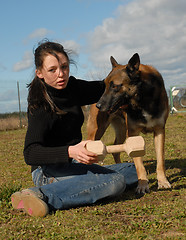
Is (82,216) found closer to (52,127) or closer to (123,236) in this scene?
(123,236)

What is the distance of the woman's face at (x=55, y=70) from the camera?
9.52ft

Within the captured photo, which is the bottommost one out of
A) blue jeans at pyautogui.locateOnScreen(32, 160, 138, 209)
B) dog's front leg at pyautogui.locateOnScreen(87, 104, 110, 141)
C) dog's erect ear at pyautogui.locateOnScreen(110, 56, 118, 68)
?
blue jeans at pyautogui.locateOnScreen(32, 160, 138, 209)

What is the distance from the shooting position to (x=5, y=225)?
99.5 inches

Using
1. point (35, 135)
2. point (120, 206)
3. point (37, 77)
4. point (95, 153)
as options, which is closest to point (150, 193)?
point (120, 206)

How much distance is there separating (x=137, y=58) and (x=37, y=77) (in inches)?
61.8

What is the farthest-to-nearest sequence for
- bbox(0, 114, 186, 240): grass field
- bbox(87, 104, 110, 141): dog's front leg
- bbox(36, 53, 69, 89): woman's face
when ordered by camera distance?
bbox(87, 104, 110, 141): dog's front leg → bbox(36, 53, 69, 89): woman's face → bbox(0, 114, 186, 240): grass field

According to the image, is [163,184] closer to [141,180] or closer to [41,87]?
[141,180]

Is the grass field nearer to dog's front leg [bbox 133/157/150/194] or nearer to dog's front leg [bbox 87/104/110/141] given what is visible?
dog's front leg [bbox 133/157/150/194]

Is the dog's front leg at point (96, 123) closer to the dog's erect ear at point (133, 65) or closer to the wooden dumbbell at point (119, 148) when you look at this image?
the dog's erect ear at point (133, 65)

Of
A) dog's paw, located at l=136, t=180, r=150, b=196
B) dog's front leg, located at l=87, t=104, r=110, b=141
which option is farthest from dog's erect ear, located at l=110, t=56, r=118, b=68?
dog's paw, located at l=136, t=180, r=150, b=196

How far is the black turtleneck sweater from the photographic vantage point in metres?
2.68

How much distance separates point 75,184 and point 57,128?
22.8 inches

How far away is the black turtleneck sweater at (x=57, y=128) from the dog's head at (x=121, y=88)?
1.49 ft

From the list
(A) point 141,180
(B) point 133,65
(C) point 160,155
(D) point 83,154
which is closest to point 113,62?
(B) point 133,65
